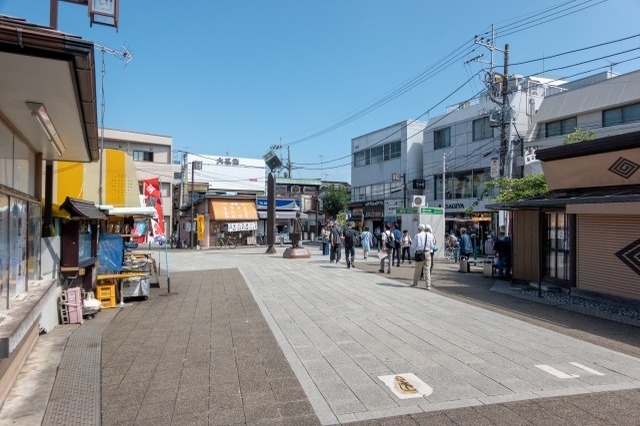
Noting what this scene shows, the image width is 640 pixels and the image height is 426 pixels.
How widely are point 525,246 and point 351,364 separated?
1012cm

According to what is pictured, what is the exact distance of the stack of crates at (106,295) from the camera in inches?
396

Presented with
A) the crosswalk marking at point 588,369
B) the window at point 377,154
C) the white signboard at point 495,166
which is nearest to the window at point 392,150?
the window at point 377,154

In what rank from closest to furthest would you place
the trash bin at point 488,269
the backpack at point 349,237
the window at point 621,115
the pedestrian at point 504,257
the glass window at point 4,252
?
the glass window at point 4,252, the pedestrian at point 504,257, the trash bin at point 488,269, the backpack at point 349,237, the window at point 621,115

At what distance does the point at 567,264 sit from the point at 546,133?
21.8m

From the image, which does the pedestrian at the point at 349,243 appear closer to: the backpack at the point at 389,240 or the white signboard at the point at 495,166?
the backpack at the point at 389,240

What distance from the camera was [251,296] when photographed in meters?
10.8

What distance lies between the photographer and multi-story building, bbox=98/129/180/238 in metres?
42.7

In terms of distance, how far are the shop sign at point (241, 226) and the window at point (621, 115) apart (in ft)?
86.7

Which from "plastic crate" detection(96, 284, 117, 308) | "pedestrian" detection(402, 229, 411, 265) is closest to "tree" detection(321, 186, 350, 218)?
"pedestrian" detection(402, 229, 411, 265)

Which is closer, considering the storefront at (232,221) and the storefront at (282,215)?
the storefront at (232,221)

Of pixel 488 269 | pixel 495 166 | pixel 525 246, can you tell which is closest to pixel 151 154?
pixel 495 166

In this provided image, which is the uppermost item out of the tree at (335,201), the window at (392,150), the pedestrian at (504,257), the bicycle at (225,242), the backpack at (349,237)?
the window at (392,150)

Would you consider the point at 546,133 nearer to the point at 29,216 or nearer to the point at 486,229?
the point at 486,229

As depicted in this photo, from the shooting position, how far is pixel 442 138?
37812 millimetres
